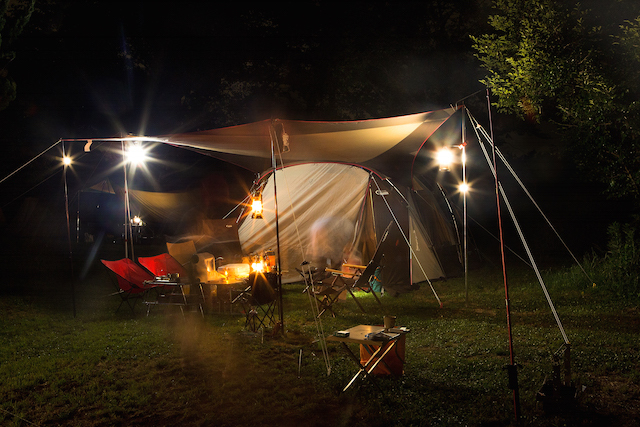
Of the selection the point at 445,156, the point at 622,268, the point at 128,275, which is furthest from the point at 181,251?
the point at 622,268

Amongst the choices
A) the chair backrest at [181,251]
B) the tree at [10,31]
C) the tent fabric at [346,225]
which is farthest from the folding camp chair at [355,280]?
the tree at [10,31]

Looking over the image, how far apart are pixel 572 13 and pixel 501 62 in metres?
1.16

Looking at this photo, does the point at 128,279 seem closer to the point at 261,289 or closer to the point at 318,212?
the point at 261,289

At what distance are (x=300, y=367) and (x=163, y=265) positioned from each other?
12.9 ft

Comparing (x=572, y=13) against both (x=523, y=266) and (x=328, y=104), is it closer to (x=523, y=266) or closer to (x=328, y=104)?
(x=523, y=266)

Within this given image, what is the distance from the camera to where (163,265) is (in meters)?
7.01

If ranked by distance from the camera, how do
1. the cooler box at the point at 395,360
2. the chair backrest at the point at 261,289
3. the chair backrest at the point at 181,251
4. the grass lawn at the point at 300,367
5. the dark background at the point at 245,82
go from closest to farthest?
the grass lawn at the point at 300,367 < the cooler box at the point at 395,360 < the chair backrest at the point at 261,289 < the chair backrest at the point at 181,251 < the dark background at the point at 245,82

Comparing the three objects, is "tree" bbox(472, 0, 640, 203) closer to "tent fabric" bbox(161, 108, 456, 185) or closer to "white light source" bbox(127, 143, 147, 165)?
"tent fabric" bbox(161, 108, 456, 185)

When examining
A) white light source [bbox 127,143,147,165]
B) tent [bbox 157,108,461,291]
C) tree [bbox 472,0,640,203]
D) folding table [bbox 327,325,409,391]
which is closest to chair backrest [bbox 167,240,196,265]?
tent [bbox 157,108,461,291]

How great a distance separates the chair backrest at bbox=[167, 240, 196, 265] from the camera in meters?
7.63

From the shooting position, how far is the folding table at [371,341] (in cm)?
333

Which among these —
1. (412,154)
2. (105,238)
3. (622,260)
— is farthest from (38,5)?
(622,260)

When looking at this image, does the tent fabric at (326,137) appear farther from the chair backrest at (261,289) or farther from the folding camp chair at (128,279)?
the folding camp chair at (128,279)

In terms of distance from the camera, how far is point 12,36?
382 inches
